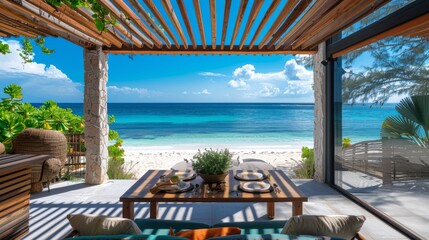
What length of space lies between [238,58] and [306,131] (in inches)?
431

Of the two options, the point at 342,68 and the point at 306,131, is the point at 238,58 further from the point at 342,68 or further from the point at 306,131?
the point at 342,68

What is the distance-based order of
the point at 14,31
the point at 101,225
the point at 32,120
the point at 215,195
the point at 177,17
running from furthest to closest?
the point at 32,120
the point at 14,31
the point at 177,17
the point at 215,195
the point at 101,225

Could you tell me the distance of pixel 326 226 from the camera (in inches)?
59.5

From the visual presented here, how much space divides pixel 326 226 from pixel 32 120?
5.21m

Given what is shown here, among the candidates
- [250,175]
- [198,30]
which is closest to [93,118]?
[198,30]

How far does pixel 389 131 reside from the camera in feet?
11.3

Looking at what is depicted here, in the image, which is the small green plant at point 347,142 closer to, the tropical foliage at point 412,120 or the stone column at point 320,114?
the stone column at point 320,114

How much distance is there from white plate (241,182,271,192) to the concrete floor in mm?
823

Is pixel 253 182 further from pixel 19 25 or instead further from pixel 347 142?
pixel 19 25

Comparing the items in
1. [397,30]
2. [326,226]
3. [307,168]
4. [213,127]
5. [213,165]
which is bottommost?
[307,168]

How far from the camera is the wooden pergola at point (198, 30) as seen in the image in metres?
2.76

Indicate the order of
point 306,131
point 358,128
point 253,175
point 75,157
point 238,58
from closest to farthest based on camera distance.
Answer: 1. point 253,175
2. point 358,128
3. point 75,157
4. point 306,131
5. point 238,58

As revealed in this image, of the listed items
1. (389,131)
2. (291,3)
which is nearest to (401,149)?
(389,131)

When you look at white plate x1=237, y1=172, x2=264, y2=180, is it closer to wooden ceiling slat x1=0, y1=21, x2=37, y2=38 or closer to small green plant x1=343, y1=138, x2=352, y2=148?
small green plant x1=343, y1=138, x2=352, y2=148
